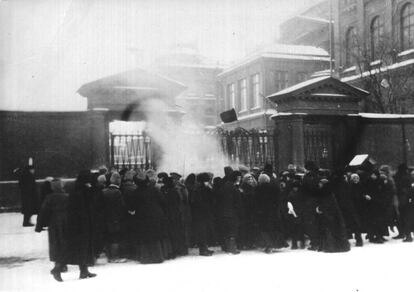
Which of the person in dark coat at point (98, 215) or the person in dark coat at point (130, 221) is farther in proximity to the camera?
the person in dark coat at point (130, 221)

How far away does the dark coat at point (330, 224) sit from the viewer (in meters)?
9.88

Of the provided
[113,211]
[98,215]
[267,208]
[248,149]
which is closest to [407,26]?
[248,149]

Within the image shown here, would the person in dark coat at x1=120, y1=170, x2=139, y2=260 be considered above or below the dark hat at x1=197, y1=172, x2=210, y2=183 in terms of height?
below

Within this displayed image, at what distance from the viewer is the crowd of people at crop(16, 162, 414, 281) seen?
26.4ft

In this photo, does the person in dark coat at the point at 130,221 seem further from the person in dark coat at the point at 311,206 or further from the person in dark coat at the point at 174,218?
the person in dark coat at the point at 311,206

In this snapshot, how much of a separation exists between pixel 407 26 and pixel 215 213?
25107 millimetres

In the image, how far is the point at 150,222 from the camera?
29.8 ft

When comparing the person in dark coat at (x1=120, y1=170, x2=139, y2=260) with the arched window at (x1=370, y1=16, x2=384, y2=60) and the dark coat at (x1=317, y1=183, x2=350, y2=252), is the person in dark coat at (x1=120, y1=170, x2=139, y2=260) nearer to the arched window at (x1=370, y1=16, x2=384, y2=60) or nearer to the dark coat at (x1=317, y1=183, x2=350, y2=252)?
the dark coat at (x1=317, y1=183, x2=350, y2=252)

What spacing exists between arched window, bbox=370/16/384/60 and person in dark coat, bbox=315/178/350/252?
23562mm

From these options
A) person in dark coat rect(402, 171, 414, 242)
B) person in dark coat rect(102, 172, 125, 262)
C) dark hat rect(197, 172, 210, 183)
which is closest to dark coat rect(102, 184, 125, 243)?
person in dark coat rect(102, 172, 125, 262)

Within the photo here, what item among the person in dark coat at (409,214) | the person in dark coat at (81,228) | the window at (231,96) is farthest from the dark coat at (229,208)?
the window at (231,96)

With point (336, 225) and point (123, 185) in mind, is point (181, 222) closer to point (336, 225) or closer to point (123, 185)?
point (123, 185)

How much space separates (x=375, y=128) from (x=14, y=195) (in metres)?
12.9

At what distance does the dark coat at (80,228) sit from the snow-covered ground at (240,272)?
393 mm
